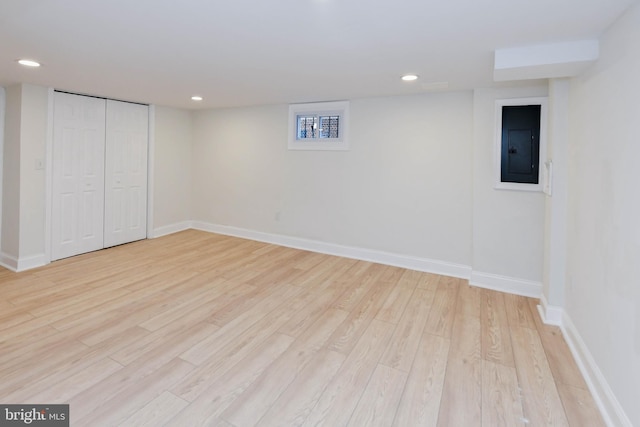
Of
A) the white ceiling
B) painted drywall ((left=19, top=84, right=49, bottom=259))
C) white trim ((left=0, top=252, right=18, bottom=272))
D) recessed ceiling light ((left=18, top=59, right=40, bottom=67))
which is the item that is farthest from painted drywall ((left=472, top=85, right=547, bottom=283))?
white trim ((left=0, top=252, right=18, bottom=272))

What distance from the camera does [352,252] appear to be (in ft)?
15.2

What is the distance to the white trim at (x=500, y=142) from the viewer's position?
325 cm

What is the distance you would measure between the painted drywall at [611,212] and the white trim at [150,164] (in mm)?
5428

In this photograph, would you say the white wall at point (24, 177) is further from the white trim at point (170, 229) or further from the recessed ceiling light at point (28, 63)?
the white trim at point (170, 229)

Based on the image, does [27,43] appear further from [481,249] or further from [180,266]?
[481,249]

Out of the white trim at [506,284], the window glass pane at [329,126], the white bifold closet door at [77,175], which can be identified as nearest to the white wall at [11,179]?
the white bifold closet door at [77,175]

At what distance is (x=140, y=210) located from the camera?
530 cm

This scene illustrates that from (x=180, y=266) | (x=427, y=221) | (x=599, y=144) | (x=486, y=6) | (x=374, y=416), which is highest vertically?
(x=486, y=6)

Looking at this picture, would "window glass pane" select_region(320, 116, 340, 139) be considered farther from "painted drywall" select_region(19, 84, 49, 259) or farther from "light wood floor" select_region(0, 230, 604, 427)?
"painted drywall" select_region(19, 84, 49, 259)

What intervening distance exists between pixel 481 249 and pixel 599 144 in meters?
1.79

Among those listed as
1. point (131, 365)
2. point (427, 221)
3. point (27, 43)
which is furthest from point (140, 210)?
point (427, 221)

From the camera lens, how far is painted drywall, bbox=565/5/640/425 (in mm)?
1607

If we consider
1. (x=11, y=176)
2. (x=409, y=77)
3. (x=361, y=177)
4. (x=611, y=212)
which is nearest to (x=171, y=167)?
(x=11, y=176)

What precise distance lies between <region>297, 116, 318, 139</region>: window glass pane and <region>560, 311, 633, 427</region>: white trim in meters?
3.71
